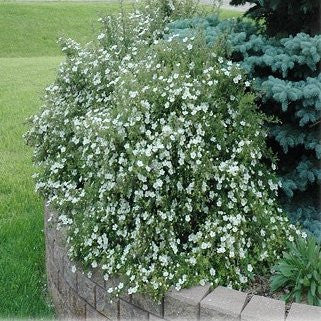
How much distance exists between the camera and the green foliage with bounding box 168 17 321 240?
12.0ft

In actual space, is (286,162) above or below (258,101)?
below

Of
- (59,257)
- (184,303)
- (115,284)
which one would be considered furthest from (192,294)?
(59,257)

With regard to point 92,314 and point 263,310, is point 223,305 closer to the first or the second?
point 263,310

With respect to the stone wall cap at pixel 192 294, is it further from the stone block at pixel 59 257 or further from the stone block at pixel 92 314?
the stone block at pixel 59 257

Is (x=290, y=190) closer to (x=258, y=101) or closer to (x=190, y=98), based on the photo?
(x=258, y=101)

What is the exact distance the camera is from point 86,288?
11.8ft

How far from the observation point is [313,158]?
13.0 ft

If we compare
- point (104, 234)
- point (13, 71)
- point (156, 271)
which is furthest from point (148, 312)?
point (13, 71)

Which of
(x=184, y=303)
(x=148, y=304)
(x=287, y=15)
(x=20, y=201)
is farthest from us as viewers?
(x=20, y=201)

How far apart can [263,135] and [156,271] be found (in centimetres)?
101

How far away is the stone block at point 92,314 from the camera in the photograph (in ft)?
11.6

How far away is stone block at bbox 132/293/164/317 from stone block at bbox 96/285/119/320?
0.15 metres

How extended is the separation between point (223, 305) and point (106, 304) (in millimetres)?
735

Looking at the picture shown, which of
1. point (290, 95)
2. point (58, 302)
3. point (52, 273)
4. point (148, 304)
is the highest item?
point (290, 95)
